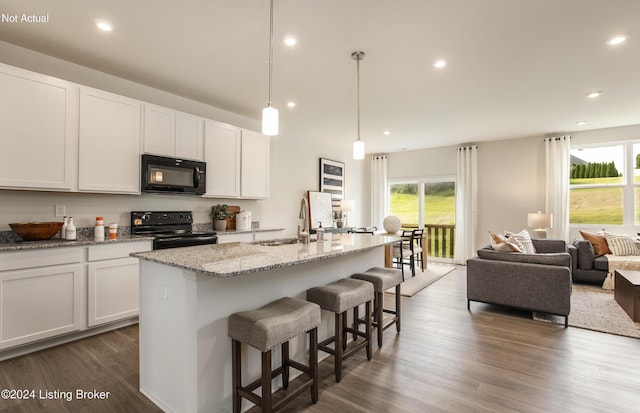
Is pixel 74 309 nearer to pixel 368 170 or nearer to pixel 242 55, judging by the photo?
pixel 242 55

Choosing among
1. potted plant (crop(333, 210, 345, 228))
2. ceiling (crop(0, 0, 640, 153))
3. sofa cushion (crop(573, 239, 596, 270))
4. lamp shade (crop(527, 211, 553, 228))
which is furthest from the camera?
potted plant (crop(333, 210, 345, 228))

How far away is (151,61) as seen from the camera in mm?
3105

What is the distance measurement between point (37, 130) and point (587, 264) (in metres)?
7.26

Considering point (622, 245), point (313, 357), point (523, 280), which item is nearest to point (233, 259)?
point (313, 357)

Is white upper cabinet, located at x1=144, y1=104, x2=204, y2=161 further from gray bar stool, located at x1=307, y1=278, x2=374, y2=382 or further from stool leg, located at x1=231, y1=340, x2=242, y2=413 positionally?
stool leg, located at x1=231, y1=340, x2=242, y2=413

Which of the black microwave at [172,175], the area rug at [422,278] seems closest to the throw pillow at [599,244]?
the area rug at [422,278]

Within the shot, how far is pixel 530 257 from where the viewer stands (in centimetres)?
348

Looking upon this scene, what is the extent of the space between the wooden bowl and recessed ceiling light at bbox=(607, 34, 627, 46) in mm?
5254

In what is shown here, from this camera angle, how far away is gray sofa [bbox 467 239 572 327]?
3283 mm

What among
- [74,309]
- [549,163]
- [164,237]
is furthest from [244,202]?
[549,163]

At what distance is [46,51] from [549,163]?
7691 millimetres

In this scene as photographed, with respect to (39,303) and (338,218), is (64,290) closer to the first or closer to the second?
(39,303)

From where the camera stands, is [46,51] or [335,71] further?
[335,71]

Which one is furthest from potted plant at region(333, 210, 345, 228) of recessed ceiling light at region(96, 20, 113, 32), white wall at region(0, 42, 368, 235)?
recessed ceiling light at region(96, 20, 113, 32)
